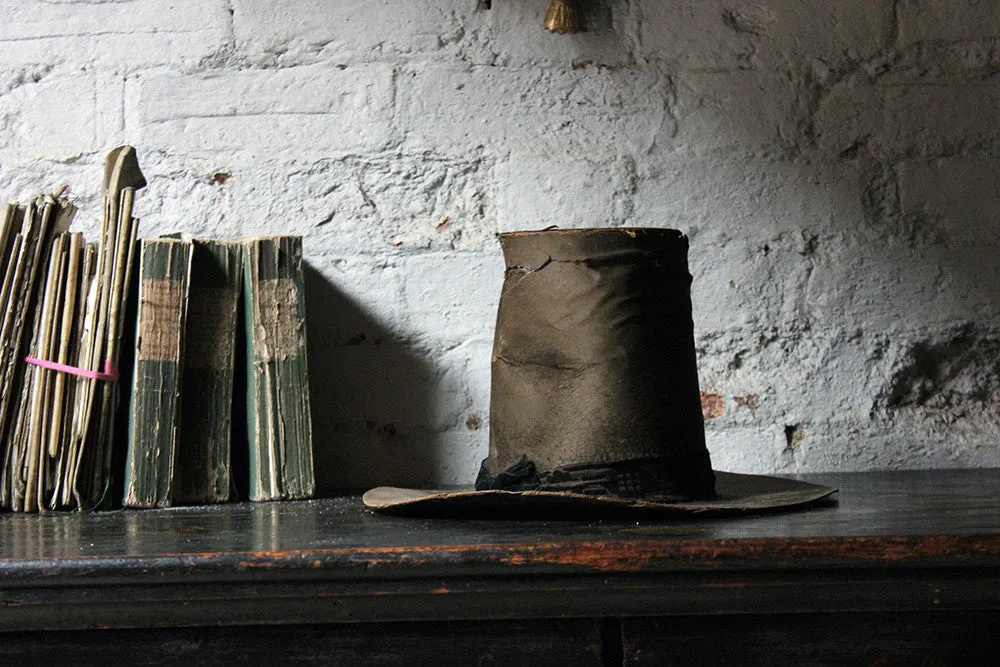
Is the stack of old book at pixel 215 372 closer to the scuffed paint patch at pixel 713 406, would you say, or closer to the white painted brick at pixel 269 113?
the white painted brick at pixel 269 113

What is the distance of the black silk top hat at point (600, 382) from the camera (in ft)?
3.98

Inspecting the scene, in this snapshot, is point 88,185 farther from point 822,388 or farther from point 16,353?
point 822,388

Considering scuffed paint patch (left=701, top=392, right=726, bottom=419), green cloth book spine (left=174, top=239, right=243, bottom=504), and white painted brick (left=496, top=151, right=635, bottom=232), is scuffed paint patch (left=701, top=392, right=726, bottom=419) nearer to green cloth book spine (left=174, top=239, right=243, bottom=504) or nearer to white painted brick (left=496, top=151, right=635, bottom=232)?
white painted brick (left=496, top=151, right=635, bottom=232)

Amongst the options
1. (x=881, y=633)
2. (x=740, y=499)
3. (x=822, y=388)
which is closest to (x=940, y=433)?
(x=822, y=388)

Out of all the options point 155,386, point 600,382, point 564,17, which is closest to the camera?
point 600,382

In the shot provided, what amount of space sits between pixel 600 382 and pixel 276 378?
0.48m

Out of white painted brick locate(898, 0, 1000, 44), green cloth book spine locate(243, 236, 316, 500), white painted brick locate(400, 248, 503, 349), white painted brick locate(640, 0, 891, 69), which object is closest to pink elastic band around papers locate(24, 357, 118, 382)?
green cloth book spine locate(243, 236, 316, 500)

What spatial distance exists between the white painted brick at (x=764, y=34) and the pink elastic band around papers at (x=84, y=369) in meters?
0.96

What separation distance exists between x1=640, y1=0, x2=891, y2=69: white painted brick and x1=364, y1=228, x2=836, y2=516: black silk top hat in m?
0.54

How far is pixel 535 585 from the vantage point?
3.16ft

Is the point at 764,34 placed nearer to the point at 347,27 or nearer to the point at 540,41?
the point at 540,41

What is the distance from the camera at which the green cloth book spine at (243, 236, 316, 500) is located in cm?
144

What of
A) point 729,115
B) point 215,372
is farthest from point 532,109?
point 215,372

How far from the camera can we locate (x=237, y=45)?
1.68 metres
